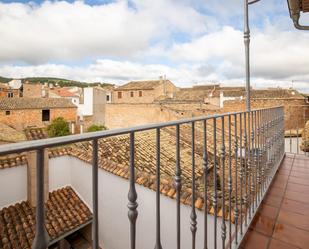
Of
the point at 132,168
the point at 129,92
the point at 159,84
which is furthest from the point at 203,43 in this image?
the point at 129,92

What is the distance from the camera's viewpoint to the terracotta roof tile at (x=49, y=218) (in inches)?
181

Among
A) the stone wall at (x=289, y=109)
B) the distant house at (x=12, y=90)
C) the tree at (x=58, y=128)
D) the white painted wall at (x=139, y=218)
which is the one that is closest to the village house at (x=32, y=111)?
the tree at (x=58, y=128)

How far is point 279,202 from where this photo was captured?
2.42 metres

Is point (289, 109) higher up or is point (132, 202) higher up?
point (289, 109)

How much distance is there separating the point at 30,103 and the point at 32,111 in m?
A: 1.05

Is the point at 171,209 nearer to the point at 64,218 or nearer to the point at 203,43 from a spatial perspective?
the point at 64,218

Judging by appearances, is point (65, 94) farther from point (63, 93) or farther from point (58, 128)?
point (58, 128)

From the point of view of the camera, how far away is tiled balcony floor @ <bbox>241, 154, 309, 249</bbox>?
5.81ft

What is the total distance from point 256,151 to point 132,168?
1.94 metres

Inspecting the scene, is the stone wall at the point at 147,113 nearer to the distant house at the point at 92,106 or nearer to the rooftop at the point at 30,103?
the rooftop at the point at 30,103

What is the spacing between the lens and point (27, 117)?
2206 centimetres

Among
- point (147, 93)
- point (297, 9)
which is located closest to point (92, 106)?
point (147, 93)

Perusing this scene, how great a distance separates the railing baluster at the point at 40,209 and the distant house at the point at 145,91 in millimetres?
26716

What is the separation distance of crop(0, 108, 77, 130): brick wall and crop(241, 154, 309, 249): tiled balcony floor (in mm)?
23838
